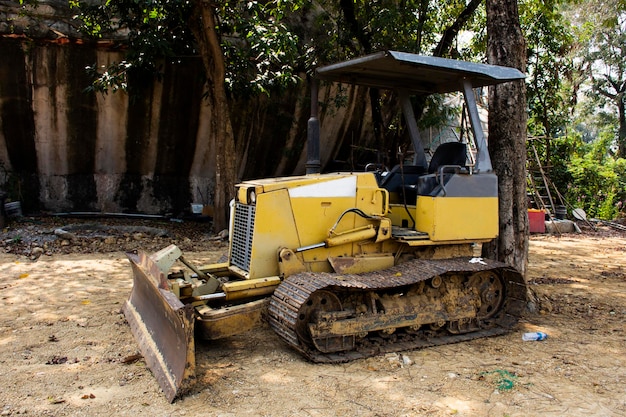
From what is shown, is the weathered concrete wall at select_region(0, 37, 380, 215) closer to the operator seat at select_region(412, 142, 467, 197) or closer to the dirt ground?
the dirt ground

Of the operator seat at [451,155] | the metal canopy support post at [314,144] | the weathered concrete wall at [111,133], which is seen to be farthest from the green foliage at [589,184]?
the metal canopy support post at [314,144]

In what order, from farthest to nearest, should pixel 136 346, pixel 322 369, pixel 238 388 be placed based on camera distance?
pixel 136 346 < pixel 322 369 < pixel 238 388

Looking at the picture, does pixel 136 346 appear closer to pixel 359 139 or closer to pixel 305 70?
pixel 305 70

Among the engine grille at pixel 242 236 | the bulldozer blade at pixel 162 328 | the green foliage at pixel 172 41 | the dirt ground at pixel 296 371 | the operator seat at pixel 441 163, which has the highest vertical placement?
the green foliage at pixel 172 41

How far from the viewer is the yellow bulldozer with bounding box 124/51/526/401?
4672mm

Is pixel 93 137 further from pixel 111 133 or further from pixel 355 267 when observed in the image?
pixel 355 267

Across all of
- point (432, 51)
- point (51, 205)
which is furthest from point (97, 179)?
point (432, 51)

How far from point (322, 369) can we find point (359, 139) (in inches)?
462

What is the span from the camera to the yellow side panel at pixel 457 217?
537cm

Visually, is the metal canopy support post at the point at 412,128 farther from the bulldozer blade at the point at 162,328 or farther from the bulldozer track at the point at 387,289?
the bulldozer blade at the point at 162,328

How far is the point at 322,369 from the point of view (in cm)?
452

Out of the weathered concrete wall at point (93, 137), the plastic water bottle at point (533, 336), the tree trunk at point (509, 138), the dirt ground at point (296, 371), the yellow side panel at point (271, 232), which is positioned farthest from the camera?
the weathered concrete wall at point (93, 137)

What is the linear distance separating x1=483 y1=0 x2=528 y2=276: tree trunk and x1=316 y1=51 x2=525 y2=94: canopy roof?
656mm

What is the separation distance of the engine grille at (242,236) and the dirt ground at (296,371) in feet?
2.36
